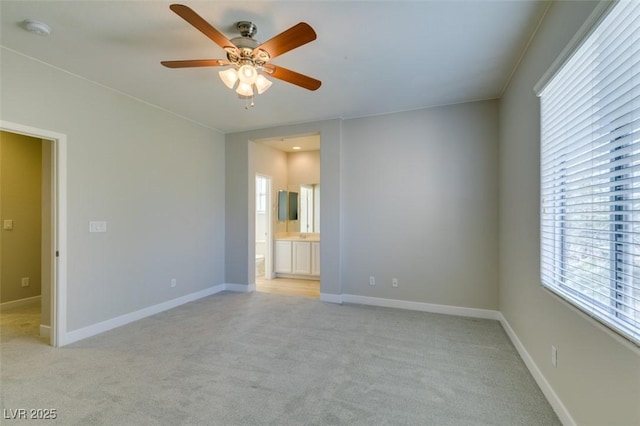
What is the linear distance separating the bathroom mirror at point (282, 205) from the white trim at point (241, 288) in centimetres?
184

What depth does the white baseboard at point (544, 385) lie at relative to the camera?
6.00 ft

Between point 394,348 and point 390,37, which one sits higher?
point 390,37

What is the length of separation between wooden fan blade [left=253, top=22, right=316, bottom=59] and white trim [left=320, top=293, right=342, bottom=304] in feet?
11.2

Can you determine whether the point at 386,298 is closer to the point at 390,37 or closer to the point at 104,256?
the point at 390,37

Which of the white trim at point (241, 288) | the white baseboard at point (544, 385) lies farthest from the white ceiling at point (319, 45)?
the white trim at point (241, 288)

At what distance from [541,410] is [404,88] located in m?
3.18

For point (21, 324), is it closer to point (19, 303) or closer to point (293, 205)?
point (19, 303)

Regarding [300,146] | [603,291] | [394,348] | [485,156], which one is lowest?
[394,348]

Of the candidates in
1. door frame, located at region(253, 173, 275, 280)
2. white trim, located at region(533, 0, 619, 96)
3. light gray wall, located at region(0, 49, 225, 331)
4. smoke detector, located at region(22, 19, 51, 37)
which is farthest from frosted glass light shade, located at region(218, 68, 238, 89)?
door frame, located at region(253, 173, 275, 280)

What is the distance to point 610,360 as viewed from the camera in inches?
54.7

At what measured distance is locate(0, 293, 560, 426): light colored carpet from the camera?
1.97 meters

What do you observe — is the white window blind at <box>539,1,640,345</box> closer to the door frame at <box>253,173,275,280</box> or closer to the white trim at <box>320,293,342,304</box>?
the white trim at <box>320,293,342,304</box>

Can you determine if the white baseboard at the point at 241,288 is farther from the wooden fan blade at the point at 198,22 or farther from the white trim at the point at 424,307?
the wooden fan blade at the point at 198,22

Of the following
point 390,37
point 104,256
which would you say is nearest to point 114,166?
point 104,256
